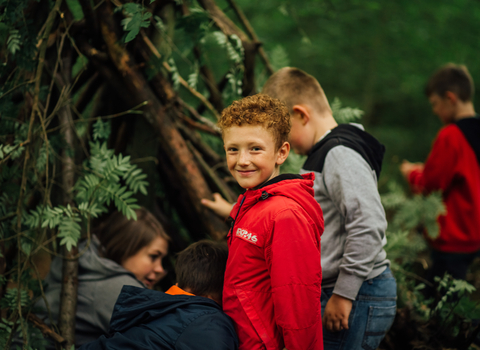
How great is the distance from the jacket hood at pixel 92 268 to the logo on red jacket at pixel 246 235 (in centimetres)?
98

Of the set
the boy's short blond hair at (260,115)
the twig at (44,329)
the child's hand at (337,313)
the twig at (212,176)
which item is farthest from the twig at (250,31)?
the twig at (44,329)

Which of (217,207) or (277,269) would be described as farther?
(217,207)

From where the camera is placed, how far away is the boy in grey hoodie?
1.77 m

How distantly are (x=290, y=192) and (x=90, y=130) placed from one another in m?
2.20

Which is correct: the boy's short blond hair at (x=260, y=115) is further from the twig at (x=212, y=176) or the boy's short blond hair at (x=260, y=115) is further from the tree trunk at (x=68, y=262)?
the twig at (x=212, y=176)

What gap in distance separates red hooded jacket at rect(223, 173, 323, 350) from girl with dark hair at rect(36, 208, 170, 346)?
35.9 inches

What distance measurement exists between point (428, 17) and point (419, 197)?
5659 mm

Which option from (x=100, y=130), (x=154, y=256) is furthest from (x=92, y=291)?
(x=100, y=130)

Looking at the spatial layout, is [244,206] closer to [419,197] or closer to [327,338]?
[327,338]

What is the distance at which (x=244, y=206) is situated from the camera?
1.65 metres

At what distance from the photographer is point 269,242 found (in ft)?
4.88

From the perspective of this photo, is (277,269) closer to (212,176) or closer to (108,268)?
(108,268)

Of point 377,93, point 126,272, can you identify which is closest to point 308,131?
point 126,272

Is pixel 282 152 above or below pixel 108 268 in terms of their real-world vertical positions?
above
